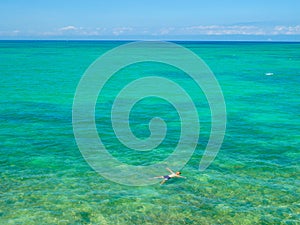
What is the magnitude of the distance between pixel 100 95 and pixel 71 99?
441cm

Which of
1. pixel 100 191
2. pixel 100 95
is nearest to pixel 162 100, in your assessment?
pixel 100 95

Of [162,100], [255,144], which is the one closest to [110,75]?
[162,100]

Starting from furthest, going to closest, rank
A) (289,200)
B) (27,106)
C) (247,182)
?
(27,106), (247,182), (289,200)

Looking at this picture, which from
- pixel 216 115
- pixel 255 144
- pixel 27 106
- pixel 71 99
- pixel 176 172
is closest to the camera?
pixel 176 172

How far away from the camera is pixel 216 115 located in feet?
121

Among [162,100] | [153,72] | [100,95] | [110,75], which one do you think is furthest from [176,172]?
[153,72]

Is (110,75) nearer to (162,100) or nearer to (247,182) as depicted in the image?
(162,100)

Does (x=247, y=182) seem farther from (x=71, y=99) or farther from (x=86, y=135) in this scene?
(x=71, y=99)

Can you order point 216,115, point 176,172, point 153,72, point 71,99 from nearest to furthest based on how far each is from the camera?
point 176,172, point 216,115, point 71,99, point 153,72

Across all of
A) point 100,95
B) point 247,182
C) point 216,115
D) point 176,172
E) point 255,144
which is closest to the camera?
point 247,182

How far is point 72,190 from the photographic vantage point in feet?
66.9

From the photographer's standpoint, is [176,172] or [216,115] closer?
[176,172]

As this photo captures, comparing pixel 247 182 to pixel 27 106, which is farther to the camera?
pixel 27 106

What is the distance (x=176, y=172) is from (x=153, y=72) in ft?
178
